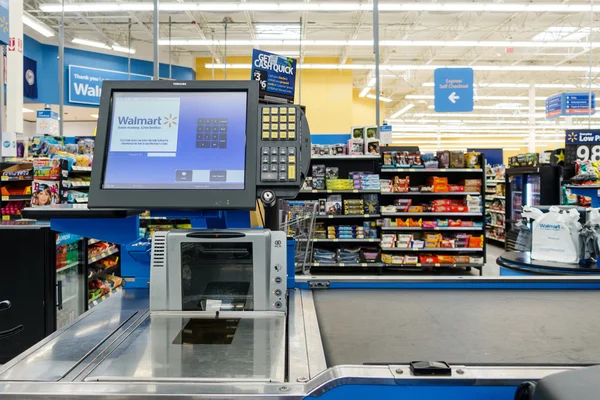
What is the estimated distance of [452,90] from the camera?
35.9ft

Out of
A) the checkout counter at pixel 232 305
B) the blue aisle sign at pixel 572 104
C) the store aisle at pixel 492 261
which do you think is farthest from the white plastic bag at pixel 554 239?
the blue aisle sign at pixel 572 104

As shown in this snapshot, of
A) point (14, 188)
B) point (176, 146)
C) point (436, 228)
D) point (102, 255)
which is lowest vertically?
point (102, 255)

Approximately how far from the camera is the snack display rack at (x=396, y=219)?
727 cm

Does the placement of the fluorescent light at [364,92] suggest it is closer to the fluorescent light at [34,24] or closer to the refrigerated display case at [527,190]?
the refrigerated display case at [527,190]

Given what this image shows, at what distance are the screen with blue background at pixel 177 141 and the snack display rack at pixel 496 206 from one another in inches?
422

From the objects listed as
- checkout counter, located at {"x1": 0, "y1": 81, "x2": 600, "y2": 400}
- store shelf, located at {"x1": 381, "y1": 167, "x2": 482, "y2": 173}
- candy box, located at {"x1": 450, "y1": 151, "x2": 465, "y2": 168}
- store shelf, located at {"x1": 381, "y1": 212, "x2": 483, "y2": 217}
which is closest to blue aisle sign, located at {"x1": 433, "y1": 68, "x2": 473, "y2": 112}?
candy box, located at {"x1": 450, "y1": 151, "x2": 465, "y2": 168}

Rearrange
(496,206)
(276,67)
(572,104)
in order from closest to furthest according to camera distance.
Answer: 1. (276,67)
2. (496,206)
3. (572,104)

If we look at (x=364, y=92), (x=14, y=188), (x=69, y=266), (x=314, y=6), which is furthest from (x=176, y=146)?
(x=364, y=92)

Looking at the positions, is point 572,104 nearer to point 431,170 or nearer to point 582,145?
point 582,145

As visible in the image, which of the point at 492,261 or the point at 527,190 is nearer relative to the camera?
the point at 527,190

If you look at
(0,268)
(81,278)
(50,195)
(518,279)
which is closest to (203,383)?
(518,279)

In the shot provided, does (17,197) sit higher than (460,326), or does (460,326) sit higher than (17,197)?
(17,197)

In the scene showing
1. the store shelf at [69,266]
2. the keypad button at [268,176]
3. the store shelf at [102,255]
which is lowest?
the store shelf at [102,255]

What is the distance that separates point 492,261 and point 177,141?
913 centimetres
